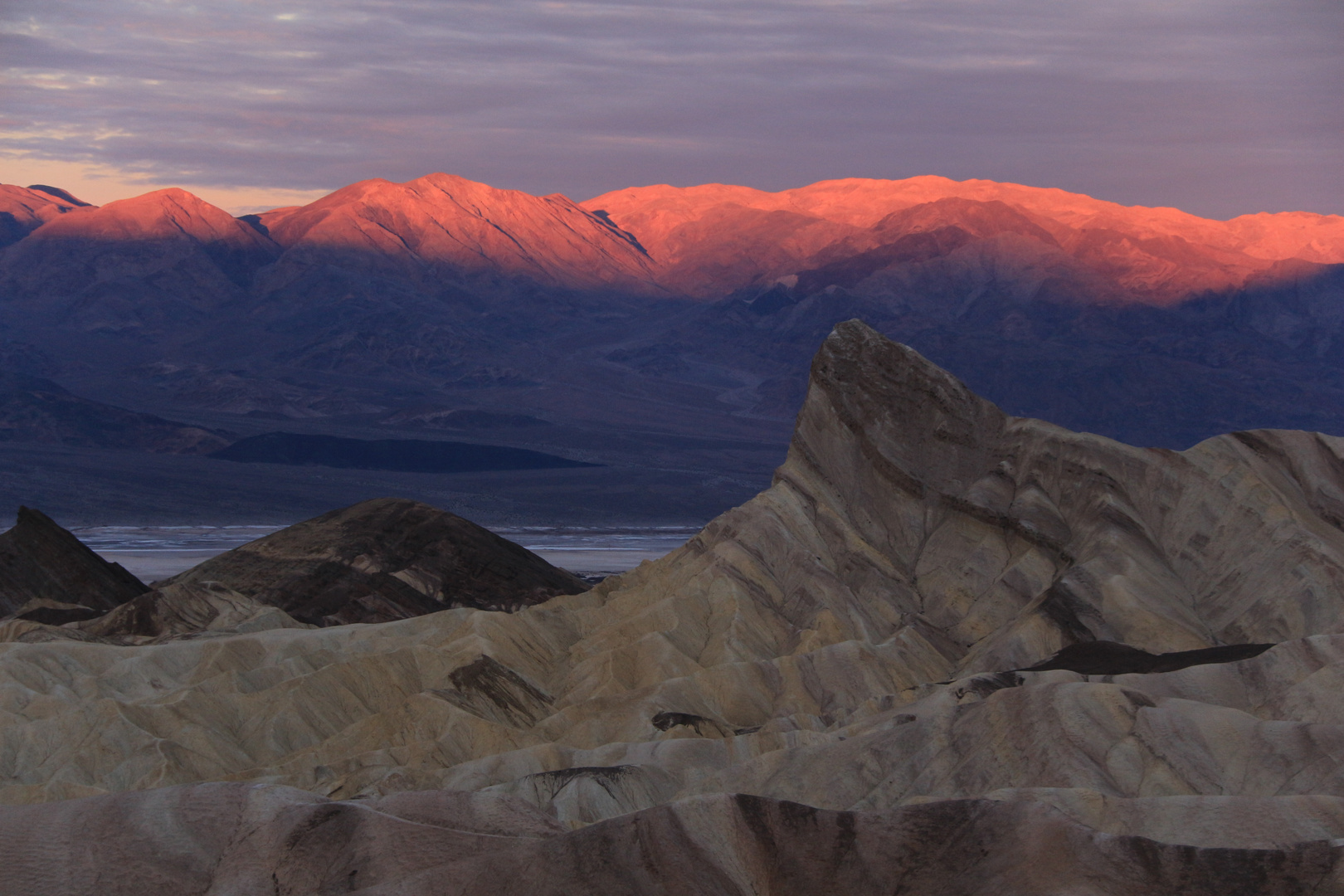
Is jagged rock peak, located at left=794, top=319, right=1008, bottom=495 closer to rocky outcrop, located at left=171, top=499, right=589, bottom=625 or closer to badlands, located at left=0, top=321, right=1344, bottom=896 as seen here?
badlands, located at left=0, top=321, right=1344, bottom=896

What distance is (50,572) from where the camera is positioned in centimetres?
7081

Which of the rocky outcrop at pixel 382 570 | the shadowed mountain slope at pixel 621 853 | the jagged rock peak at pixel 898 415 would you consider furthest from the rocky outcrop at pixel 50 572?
the shadowed mountain slope at pixel 621 853

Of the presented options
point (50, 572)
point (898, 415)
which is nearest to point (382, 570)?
point (50, 572)

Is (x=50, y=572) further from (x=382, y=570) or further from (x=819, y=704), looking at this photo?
(x=819, y=704)

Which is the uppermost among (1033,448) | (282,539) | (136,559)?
(1033,448)

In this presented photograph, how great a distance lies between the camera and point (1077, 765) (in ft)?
105

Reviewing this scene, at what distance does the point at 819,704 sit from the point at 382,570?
107ft

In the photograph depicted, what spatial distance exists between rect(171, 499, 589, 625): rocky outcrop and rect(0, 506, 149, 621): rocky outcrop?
383 cm

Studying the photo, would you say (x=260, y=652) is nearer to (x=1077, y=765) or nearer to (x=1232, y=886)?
(x=1077, y=765)

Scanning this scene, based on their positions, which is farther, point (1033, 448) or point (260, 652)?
point (1033, 448)

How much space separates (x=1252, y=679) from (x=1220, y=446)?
17.4 m

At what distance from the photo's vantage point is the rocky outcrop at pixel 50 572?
6919cm

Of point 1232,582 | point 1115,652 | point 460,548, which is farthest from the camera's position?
point 460,548

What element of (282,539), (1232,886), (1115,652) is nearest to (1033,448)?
(1115,652)
